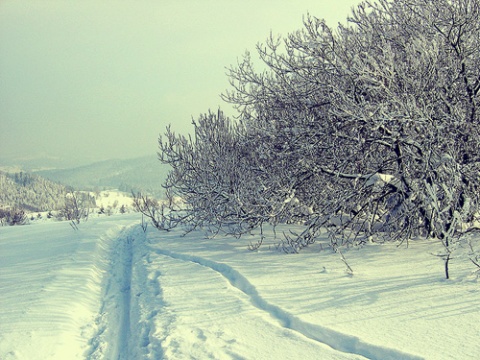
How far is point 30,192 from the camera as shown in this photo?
384ft

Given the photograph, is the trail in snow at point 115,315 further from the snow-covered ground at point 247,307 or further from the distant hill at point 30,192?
the distant hill at point 30,192

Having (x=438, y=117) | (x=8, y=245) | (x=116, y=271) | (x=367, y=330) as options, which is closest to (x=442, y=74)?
(x=438, y=117)

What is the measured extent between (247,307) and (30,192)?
411ft

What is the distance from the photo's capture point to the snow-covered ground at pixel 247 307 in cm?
443

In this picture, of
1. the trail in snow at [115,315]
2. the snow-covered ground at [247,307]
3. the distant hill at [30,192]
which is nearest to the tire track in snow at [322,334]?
the snow-covered ground at [247,307]

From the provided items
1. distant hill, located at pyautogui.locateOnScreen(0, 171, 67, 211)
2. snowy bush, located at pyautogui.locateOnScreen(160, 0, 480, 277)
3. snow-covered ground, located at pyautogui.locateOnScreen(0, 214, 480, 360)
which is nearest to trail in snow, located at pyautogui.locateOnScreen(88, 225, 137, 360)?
snow-covered ground, located at pyautogui.locateOnScreen(0, 214, 480, 360)

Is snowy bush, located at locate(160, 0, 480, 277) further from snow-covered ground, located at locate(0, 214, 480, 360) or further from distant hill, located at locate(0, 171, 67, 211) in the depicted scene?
distant hill, located at locate(0, 171, 67, 211)

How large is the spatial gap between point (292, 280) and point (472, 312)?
264 centimetres

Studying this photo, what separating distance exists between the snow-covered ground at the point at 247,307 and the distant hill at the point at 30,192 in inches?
4029

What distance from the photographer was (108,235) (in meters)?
15.5

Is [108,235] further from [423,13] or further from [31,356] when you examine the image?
[423,13]

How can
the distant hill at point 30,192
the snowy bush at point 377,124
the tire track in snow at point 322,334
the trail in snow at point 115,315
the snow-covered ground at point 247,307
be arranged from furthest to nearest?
the distant hill at point 30,192, the snowy bush at point 377,124, the trail in snow at point 115,315, the snow-covered ground at point 247,307, the tire track in snow at point 322,334

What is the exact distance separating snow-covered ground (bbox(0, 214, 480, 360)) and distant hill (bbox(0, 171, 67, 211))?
336 ft

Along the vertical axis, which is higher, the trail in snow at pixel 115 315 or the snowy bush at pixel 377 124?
the snowy bush at pixel 377 124
